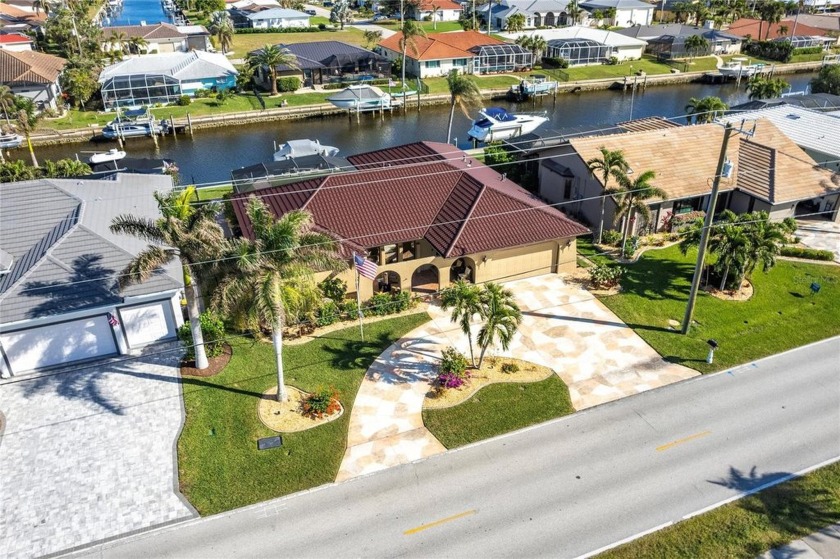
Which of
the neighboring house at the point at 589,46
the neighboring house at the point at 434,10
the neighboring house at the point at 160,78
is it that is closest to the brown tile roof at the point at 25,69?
the neighboring house at the point at 160,78

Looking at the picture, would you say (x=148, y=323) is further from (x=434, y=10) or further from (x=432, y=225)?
(x=434, y=10)

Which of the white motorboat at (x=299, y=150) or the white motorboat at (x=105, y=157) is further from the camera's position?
the white motorboat at (x=105, y=157)

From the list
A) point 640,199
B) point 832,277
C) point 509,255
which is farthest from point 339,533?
point 832,277

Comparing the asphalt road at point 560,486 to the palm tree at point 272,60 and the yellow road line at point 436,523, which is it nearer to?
the yellow road line at point 436,523

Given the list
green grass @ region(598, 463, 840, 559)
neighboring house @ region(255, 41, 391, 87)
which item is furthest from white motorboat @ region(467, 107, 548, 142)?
green grass @ region(598, 463, 840, 559)

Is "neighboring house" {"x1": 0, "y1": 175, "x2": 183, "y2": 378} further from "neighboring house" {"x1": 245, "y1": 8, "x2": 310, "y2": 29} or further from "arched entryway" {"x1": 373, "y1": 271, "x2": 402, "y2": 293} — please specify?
"neighboring house" {"x1": 245, "y1": 8, "x2": 310, "y2": 29}

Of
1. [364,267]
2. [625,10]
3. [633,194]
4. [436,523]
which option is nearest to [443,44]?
[625,10]
